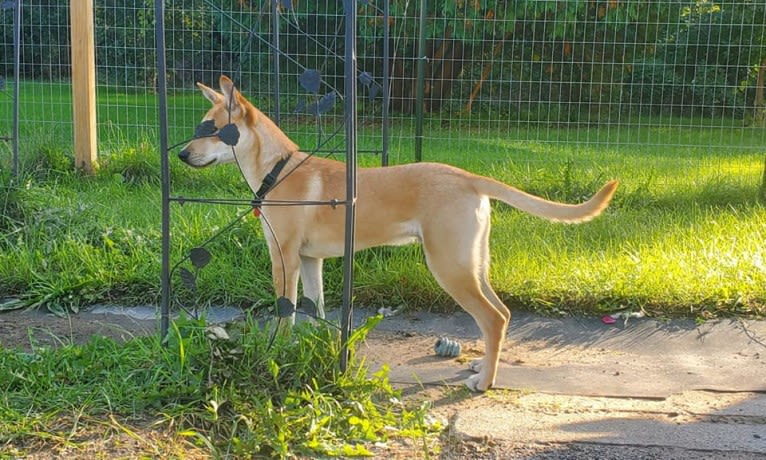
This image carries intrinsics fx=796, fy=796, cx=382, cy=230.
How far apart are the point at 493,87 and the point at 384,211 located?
5969 millimetres

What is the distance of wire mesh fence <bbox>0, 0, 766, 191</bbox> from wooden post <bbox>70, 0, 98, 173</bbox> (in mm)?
508

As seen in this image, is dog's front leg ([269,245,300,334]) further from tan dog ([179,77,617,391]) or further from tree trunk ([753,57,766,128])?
tree trunk ([753,57,766,128])

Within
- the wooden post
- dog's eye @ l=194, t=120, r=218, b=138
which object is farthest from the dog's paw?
the wooden post

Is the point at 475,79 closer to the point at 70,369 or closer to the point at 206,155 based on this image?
the point at 206,155

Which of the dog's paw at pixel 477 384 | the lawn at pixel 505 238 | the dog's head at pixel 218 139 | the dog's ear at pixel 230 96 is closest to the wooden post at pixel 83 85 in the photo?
the lawn at pixel 505 238

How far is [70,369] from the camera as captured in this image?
11.6ft

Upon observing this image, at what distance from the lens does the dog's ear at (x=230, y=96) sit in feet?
12.6

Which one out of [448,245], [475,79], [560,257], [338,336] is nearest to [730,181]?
[560,257]

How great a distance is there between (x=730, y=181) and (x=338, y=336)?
5.11 metres

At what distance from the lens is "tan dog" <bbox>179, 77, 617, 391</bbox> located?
397cm

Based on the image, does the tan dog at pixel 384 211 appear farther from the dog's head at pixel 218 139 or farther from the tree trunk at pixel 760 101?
the tree trunk at pixel 760 101

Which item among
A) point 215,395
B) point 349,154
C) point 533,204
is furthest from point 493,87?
point 215,395

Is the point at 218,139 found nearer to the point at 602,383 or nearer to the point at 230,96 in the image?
the point at 230,96

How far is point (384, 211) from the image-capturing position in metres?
4.16
